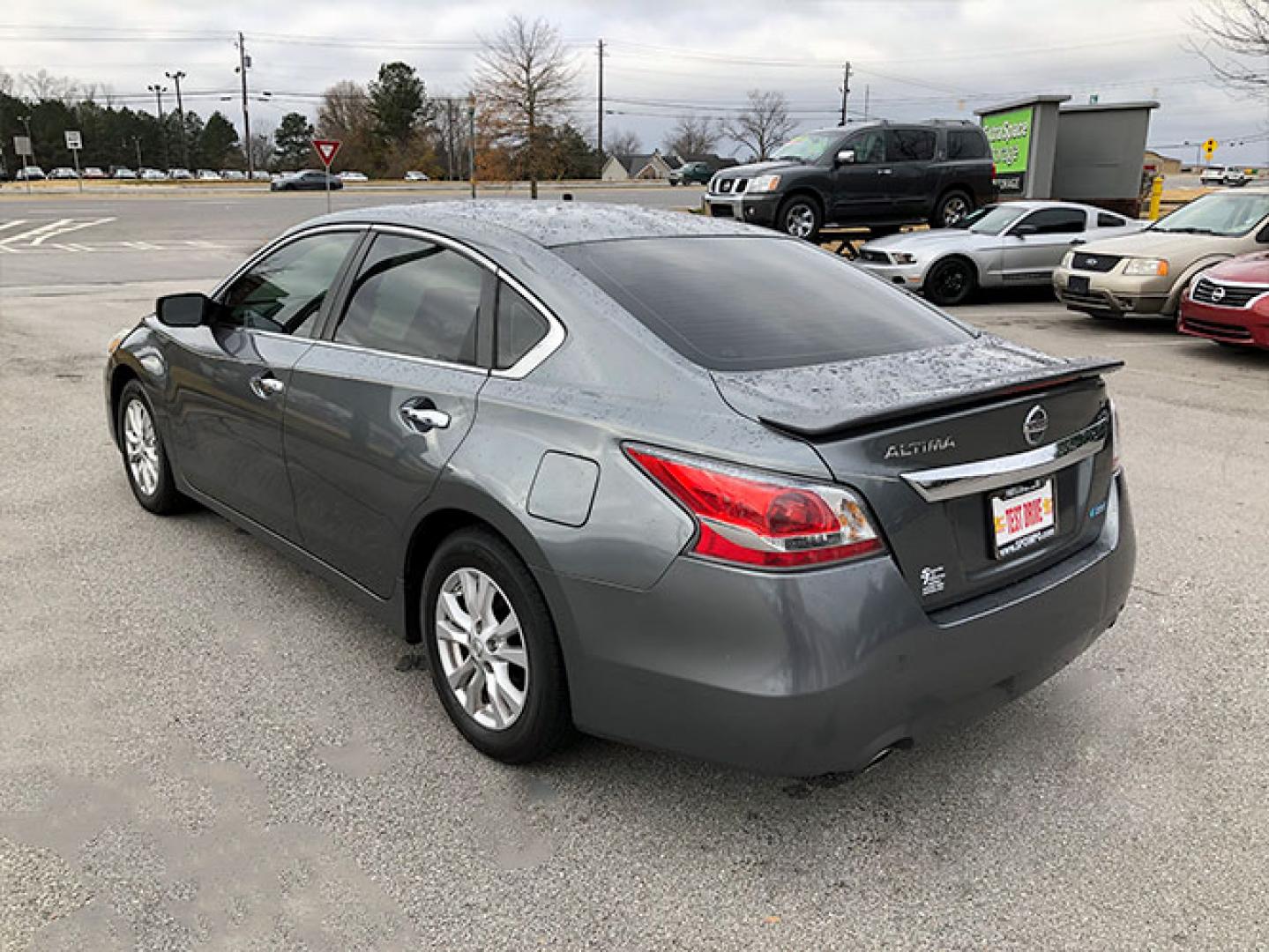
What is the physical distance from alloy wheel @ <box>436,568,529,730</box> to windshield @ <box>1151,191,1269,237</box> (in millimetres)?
11317

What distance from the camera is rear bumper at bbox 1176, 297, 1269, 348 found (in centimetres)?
905

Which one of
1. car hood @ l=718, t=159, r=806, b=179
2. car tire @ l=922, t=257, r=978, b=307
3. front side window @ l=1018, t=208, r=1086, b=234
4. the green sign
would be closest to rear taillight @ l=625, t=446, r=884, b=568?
car tire @ l=922, t=257, r=978, b=307

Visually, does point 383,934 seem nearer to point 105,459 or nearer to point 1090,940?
point 1090,940

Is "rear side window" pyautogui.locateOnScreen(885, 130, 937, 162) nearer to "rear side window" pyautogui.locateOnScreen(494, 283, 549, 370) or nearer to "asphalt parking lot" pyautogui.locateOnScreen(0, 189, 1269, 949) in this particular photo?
"asphalt parking lot" pyautogui.locateOnScreen(0, 189, 1269, 949)

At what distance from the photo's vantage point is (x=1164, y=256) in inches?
438

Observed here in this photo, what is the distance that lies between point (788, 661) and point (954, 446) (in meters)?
0.66

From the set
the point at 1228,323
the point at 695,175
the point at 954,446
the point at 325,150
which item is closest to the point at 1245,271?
the point at 1228,323

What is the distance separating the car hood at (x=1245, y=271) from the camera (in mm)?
9164

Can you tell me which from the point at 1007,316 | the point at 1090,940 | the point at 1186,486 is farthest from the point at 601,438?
the point at 1007,316

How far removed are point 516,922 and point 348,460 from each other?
1568 millimetres

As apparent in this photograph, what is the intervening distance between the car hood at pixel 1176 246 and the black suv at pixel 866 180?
554 cm

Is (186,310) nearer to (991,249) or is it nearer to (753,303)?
(753,303)

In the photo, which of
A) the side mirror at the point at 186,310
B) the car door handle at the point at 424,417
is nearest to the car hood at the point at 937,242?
the side mirror at the point at 186,310

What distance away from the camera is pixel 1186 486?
578 cm
